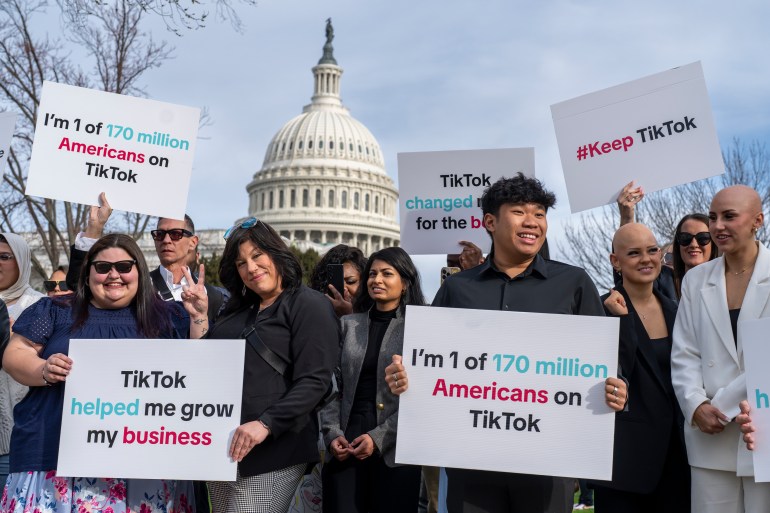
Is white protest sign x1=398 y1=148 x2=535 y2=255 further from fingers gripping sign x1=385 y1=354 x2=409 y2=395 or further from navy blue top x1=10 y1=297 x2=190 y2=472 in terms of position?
fingers gripping sign x1=385 y1=354 x2=409 y2=395

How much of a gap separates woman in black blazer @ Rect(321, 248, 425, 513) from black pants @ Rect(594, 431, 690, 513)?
0.95 m

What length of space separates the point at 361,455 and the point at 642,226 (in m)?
1.68

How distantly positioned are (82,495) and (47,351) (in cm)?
62

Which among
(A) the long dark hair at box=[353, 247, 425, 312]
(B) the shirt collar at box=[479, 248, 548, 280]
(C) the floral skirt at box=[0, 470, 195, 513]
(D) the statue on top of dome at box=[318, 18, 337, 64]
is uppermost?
(D) the statue on top of dome at box=[318, 18, 337, 64]

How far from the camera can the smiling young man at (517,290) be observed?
12.3ft

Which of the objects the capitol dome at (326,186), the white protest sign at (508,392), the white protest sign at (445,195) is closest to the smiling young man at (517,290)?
the white protest sign at (508,392)

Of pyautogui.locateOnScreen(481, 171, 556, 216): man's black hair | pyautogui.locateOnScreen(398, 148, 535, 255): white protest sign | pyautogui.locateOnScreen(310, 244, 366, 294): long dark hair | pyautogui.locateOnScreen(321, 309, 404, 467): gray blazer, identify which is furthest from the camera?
pyautogui.locateOnScreen(398, 148, 535, 255): white protest sign

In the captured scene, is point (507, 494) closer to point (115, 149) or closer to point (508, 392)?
point (508, 392)

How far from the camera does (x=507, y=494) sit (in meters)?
3.80

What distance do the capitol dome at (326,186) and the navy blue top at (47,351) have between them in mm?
94508

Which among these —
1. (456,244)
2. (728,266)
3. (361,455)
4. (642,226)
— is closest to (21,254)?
(361,455)

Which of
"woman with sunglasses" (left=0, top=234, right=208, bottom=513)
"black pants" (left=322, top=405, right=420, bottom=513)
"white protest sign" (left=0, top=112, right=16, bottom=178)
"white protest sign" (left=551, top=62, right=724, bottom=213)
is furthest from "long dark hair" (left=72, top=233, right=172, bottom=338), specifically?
"white protest sign" (left=551, top=62, right=724, bottom=213)

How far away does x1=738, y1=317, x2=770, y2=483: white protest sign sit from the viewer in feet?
11.5

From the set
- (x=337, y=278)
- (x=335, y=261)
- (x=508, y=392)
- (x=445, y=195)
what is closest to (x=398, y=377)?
(x=508, y=392)
